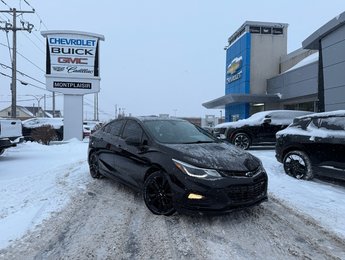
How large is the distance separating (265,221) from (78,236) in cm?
265

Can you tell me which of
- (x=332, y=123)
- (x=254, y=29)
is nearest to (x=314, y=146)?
(x=332, y=123)

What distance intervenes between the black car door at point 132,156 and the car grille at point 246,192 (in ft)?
4.81

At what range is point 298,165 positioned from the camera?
8031mm

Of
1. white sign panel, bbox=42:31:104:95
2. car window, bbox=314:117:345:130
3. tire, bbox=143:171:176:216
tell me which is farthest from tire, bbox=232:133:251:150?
white sign panel, bbox=42:31:104:95

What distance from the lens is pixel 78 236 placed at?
4570 mm

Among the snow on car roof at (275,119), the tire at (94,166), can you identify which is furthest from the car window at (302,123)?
the snow on car roof at (275,119)

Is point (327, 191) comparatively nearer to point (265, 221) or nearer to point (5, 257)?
point (265, 221)

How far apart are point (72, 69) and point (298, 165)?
50.6 feet

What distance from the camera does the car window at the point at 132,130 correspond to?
6.14m

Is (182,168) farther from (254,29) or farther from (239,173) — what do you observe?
(254,29)

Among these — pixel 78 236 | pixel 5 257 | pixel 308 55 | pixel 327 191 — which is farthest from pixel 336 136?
pixel 308 55

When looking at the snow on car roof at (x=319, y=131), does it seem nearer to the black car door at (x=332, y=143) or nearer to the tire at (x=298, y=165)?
the black car door at (x=332, y=143)

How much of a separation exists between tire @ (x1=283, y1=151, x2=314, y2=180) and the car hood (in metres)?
2.85

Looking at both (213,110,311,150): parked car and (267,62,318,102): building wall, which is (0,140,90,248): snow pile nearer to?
(213,110,311,150): parked car
